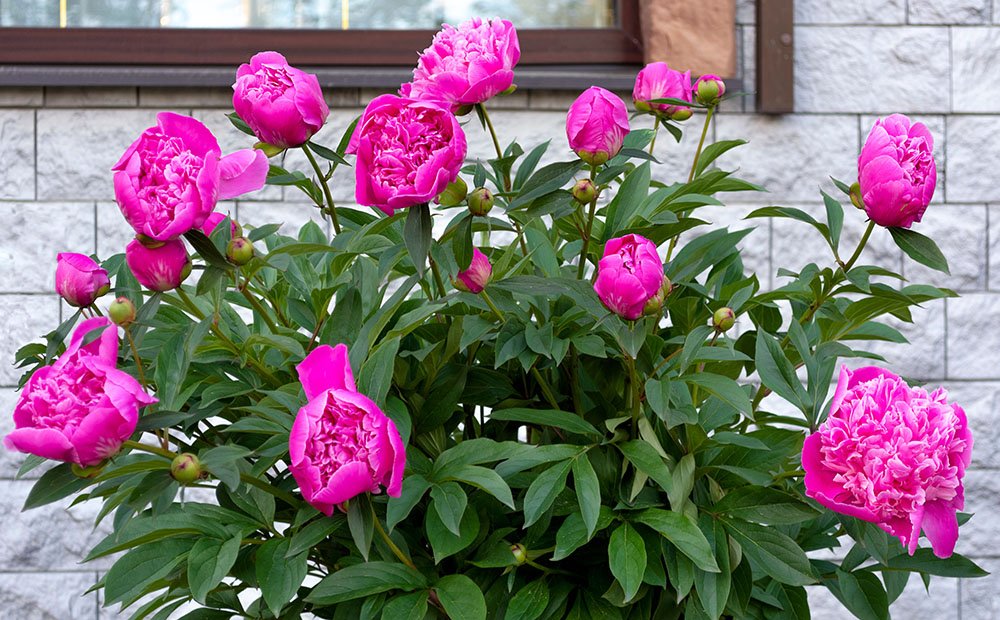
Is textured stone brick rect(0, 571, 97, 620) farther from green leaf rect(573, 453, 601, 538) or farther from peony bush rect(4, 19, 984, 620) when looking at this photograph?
green leaf rect(573, 453, 601, 538)

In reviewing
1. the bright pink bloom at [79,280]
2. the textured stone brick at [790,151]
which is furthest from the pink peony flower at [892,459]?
the textured stone brick at [790,151]

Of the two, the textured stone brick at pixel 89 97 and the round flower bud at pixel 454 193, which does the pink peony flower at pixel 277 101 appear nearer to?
the round flower bud at pixel 454 193

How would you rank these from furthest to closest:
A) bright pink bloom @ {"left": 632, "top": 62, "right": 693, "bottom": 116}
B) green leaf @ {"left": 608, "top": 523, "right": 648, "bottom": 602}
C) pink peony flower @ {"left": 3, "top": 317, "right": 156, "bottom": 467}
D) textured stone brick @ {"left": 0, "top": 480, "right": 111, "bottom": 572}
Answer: textured stone brick @ {"left": 0, "top": 480, "right": 111, "bottom": 572}
bright pink bloom @ {"left": 632, "top": 62, "right": 693, "bottom": 116}
green leaf @ {"left": 608, "top": 523, "right": 648, "bottom": 602}
pink peony flower @ {"left": 3, "top": 317, "right": 156, "bottom": 467}

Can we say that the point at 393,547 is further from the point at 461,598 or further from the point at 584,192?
the point at 584,192

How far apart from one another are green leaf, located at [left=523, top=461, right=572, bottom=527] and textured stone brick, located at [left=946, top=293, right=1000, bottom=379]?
1509 millimetres

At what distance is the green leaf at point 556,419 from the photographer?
680 millimetres

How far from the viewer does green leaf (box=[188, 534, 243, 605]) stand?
596 millimetres

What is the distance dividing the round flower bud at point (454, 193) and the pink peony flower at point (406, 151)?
0.14ft

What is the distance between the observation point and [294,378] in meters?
0.72

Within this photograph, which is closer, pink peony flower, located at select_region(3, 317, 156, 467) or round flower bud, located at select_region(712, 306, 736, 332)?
pink peony flower, located at select_region(3, 317, 156, 467)

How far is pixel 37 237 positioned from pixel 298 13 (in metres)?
0.64

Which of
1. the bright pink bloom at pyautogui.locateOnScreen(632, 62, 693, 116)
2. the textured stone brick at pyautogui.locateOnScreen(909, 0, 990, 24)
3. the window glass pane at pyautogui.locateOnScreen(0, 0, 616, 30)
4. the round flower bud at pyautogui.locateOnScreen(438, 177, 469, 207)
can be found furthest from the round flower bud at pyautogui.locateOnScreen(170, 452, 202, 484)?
the textured stone brick at pyautogui.locateOnScreen(909, 0, 990, 24)

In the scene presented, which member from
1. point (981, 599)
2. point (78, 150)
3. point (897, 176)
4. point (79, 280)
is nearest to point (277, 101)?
point (79, 280)

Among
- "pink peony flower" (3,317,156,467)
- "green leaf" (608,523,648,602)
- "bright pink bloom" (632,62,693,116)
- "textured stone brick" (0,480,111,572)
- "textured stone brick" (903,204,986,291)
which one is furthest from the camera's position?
"textured stone brick" (903,204,986,291)
